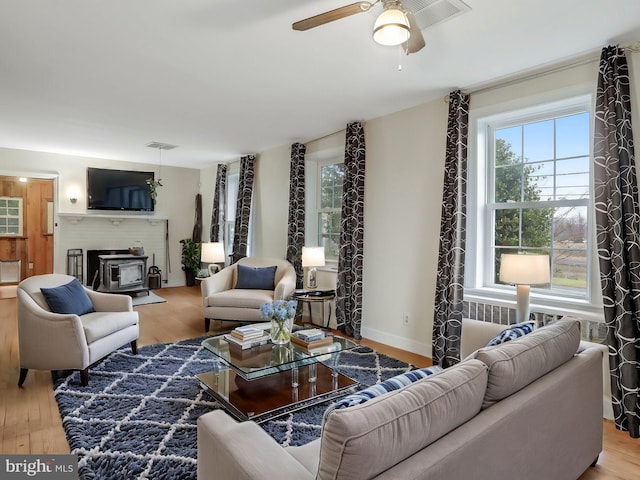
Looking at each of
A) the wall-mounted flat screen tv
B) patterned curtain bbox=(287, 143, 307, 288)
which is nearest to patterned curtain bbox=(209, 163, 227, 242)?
the wall-mounted flat screen tv

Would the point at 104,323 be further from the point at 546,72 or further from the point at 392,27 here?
the point at 546,72

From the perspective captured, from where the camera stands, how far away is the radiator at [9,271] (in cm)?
765

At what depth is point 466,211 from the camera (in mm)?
3422

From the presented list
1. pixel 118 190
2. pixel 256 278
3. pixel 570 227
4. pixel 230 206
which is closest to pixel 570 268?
pixel 570 227

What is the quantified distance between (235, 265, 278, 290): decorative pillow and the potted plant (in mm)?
2960

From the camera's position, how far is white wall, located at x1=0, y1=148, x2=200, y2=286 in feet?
21.1

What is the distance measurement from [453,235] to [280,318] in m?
1.69

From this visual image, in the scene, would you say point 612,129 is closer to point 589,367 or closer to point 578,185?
point 578,185

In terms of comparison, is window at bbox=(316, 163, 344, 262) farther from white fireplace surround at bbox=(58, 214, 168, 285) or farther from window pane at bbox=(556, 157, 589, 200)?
white fireplace surround at bbox=(58, 214, 168, 285)

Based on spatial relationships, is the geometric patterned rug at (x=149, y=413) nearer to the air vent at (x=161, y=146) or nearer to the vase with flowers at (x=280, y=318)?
the vase with flowers at (x=280, y=318)

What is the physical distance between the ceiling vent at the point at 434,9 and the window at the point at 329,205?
288 centimetres

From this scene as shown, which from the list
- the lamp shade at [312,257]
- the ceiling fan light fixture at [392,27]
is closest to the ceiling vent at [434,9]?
the ceiling fan light fixture at [392,27]

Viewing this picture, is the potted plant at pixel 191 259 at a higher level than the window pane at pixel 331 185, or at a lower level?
lower

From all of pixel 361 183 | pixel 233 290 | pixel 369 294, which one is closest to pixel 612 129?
pixel 361 183
